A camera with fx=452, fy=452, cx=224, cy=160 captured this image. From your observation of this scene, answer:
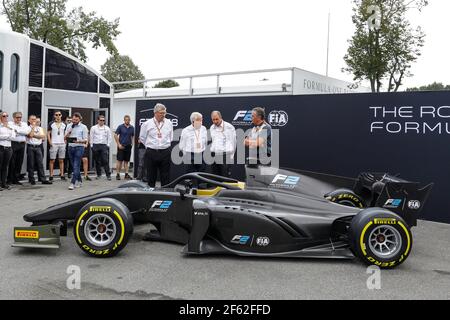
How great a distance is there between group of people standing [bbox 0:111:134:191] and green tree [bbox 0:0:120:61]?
14.5m

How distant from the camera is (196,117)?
785cm

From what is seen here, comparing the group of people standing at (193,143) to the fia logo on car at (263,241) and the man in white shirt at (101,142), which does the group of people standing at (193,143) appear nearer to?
the fia logo on car at (263,241)

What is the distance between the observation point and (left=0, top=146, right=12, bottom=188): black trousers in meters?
9.31

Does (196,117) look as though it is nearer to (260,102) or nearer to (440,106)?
(260,102)

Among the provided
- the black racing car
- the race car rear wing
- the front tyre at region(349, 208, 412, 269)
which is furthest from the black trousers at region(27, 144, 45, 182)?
the front tyre at region(349, 208, 412, 269)

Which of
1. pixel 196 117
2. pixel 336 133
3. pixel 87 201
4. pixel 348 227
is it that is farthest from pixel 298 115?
pixel 87 201

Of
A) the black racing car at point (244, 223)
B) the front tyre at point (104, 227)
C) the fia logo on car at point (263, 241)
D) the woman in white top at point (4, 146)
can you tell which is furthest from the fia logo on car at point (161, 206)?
the woman in white top at point (4, 146)

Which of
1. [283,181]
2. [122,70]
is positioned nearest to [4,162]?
[283,181]

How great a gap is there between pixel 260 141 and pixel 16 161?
6.45 m

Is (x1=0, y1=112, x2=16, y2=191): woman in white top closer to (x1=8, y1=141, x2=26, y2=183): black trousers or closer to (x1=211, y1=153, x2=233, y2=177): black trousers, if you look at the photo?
(x1=8, y1=141, x2=26, y2=183): black trousers

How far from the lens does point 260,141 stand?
6.29m

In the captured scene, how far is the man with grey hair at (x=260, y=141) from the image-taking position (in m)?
6.30

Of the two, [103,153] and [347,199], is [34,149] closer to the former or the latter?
[103,153]

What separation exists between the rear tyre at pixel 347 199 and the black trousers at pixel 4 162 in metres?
6.85
